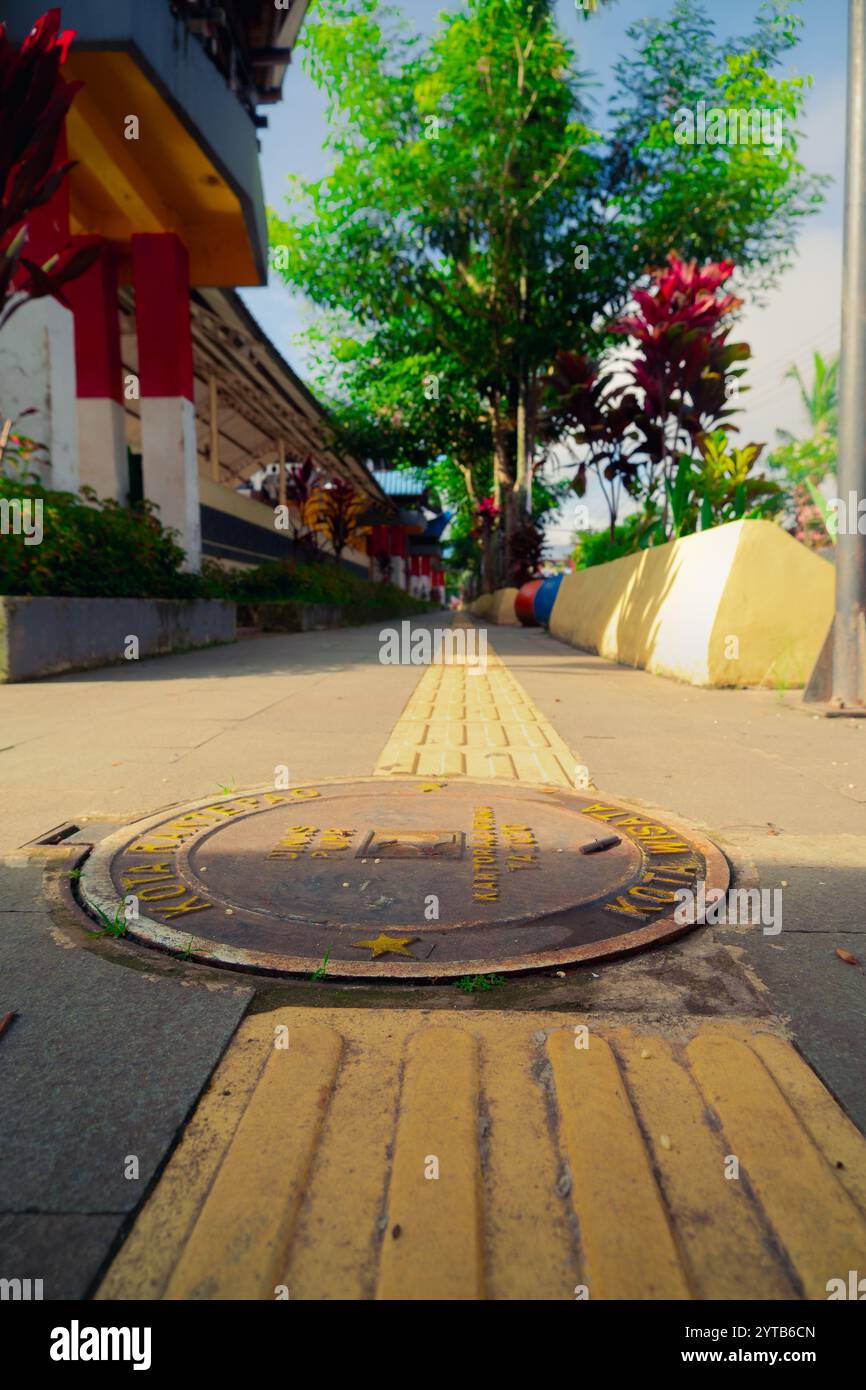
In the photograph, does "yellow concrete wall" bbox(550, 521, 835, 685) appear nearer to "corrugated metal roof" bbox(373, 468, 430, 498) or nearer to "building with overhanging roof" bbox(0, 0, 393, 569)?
"building with overhanging roof" bbox(0, 0, 393, 569)

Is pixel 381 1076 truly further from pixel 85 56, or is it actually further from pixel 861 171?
pixel 85 56

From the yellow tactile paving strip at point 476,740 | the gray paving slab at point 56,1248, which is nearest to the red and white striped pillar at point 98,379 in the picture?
the yellow tactile paving strip at point 476,740

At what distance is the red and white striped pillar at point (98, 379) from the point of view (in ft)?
38.5

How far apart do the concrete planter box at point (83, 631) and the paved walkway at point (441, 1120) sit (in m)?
4.87

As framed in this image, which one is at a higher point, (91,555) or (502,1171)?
(91,555)

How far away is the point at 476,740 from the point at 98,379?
31.1 feet

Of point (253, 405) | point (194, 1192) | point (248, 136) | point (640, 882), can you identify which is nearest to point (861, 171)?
point (640, 882)

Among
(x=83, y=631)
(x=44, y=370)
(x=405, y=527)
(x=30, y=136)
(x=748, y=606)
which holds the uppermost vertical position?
(x=405, y=527)

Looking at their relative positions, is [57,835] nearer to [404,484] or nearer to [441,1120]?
[441,1120]

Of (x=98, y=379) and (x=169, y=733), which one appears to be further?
(x=98, y=379)

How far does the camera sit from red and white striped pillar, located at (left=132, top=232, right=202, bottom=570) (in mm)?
11938

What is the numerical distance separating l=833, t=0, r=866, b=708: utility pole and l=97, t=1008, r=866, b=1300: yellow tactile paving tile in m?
4.66

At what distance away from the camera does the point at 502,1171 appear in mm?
1219

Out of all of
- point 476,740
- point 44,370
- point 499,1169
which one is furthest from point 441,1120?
point 44,370
